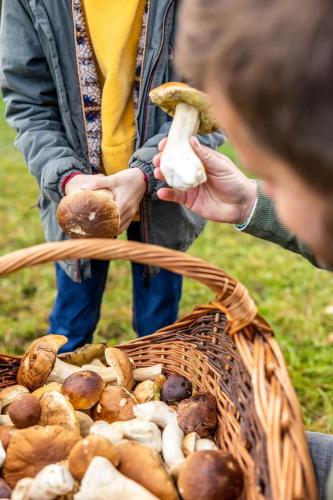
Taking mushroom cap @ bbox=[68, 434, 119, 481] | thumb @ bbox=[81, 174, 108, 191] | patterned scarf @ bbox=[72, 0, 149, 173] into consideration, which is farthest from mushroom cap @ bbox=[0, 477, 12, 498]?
patterned scarf @ bbox=[72, 0, 149, 173]

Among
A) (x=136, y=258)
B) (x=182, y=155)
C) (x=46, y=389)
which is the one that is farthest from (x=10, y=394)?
(x=182, y=155)

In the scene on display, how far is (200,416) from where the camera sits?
139 cm

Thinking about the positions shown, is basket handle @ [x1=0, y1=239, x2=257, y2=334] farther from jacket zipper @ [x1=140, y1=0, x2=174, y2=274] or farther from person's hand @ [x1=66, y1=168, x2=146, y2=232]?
jacket zipper @ [x1=140, y1=0, x2=174, y2=274]

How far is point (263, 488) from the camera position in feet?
3.60

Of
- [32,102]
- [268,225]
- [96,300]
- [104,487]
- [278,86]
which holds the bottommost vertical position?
[96,300]

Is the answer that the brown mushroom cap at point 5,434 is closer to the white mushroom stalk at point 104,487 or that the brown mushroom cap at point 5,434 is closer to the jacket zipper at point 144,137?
the white mushroom stalk at point 104,487

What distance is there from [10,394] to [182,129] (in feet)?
2.67

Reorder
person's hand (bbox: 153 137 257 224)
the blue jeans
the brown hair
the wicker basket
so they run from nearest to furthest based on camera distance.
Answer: the brown hair
the wicker basket
person's hand (bbox: 153 137 257 224)
the blue jeans

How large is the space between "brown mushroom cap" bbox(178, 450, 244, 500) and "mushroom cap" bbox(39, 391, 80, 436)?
304mm

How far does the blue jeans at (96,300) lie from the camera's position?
2.17 m

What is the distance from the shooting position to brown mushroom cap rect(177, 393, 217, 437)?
1.39 meters

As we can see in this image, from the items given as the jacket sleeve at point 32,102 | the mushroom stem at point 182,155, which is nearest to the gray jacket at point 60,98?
the jacket sleeve at point 32,102

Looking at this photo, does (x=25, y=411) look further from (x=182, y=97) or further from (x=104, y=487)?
(x=182, y=97)

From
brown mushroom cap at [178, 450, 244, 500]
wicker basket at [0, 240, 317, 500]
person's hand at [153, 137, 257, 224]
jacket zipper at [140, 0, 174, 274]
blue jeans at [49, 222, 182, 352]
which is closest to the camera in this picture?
wicker basket at [0, 240, 317, 500]
